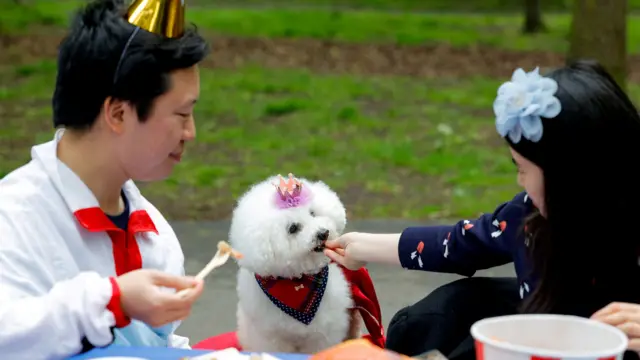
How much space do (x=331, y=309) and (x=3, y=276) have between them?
1.42m

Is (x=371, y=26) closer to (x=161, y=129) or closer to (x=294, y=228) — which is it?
(x=294, y=228)

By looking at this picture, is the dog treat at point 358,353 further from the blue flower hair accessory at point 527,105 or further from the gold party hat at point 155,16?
the gold party hat at point 155,16

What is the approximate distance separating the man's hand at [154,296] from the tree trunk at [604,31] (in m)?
6.69

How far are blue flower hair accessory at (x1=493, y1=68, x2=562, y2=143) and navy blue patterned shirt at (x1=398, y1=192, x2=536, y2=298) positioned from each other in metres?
0.46

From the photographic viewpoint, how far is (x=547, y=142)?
2125 mm

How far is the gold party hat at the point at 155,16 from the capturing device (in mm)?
2236

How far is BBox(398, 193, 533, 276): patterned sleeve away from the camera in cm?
259

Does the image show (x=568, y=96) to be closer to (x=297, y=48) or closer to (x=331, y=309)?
(x=331, y=309)

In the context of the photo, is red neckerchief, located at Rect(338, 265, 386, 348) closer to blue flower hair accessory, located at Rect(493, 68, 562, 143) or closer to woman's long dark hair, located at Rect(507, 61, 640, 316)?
woman's long dark hair, located at Rect(507, 61, 640, 316)

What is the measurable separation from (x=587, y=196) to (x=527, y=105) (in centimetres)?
27

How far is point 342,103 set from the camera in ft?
32.0

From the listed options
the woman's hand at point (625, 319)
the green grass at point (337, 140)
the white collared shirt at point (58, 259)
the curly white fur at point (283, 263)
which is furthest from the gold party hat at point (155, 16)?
the green grass at point (337, 140)

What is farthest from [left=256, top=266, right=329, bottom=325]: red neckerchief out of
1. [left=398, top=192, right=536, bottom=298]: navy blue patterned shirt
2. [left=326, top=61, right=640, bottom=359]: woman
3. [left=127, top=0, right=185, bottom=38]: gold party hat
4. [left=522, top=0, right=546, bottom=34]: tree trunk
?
[left=522, top=0, right=546, bottom=34]: tree trunk

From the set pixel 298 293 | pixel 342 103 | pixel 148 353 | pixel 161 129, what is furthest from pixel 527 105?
pixel 342 103
